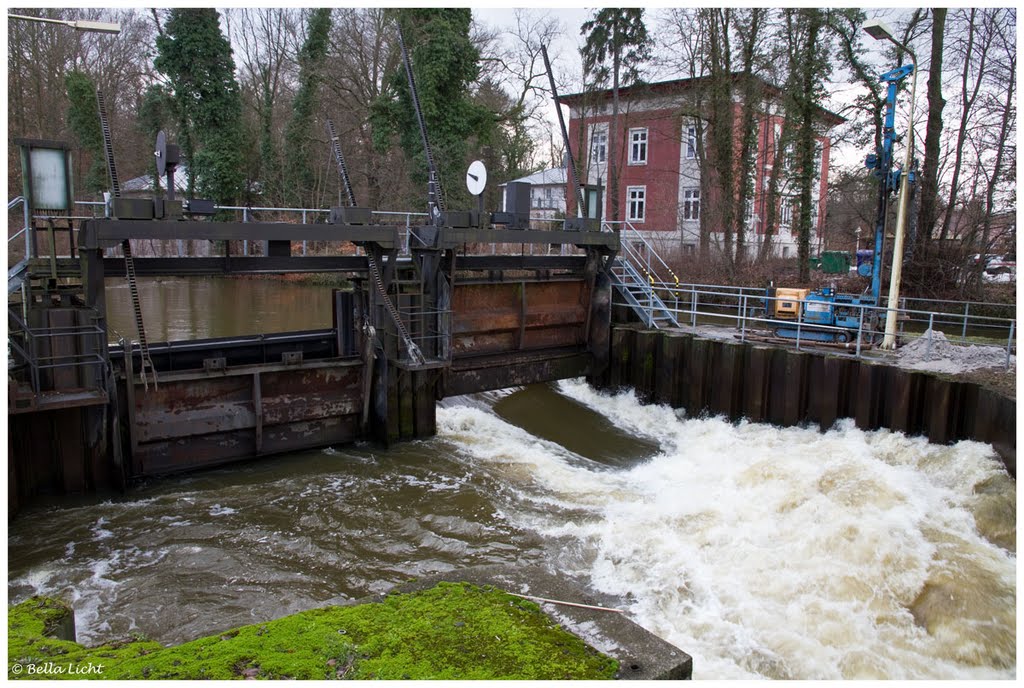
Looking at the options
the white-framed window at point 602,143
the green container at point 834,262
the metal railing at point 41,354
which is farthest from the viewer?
the white-framed window at point 602,143

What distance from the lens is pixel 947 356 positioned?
13.6 metres

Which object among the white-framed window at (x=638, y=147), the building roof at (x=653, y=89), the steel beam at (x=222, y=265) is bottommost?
the steel beam at (x=222, y=265)

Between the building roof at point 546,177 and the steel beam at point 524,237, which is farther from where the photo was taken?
the building roof at point 546,177

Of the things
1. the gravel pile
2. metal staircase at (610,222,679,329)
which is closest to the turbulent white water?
the gravel pile

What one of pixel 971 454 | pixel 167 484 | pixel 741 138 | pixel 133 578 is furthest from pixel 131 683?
pixel 741 138

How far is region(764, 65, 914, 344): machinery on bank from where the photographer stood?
1438 cm

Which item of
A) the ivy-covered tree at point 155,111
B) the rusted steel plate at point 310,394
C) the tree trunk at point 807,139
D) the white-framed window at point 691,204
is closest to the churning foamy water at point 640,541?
the rusted steel plate at point 310,394

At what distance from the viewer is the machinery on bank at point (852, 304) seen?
14.4 meters

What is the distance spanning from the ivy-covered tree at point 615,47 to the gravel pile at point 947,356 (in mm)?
19076

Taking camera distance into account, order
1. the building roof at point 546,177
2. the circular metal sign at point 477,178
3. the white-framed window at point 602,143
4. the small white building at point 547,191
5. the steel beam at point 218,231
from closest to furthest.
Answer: the steel beam at point 218,231 < the circular metal sign at point 477,178 < the white-framed window at point 602,143 < the small white building at point 547,191 < the building roof at point 546,177

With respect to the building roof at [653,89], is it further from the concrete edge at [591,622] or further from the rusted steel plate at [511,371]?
the concrete edge at [591,622]

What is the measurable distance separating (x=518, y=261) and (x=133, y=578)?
10.5m

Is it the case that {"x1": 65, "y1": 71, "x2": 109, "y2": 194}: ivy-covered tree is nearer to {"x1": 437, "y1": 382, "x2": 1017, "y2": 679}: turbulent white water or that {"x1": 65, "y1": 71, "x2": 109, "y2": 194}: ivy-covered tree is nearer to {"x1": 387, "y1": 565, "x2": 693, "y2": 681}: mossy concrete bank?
{"x1": 437, "y1": 382, "x2": 1017, "y2": 679}: turbulent white water

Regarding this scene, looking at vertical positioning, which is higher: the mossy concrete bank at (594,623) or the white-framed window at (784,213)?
the white-framed window at (784,213)
